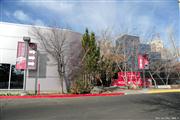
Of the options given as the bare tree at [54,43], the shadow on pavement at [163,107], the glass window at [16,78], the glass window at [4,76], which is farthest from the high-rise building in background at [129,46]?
the glass window at [4,76]

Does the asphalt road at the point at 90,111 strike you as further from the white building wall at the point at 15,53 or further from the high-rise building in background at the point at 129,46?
the high-rise building in background at the point at 129,46

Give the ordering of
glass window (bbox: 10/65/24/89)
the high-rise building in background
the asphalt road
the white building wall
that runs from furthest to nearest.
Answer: the high-rise building in background < the white building wall < glass window (bbox: 10/65/24/89) < the asphalt road

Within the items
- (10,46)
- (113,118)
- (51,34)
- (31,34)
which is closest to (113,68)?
(51,34)

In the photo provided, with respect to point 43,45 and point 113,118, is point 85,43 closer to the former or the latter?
point 43,45

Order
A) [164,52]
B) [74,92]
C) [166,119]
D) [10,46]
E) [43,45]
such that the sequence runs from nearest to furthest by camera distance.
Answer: [166,119] → [74,92] → [10,46] → [43,45] → [164,52]

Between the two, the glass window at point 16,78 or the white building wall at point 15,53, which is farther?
the white building wall at point 15,53

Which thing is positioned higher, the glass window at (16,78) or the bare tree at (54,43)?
the bare tree at (54,43)

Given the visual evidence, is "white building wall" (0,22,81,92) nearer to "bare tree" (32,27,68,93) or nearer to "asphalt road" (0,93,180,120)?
"bare tree" (32,27,68,93)

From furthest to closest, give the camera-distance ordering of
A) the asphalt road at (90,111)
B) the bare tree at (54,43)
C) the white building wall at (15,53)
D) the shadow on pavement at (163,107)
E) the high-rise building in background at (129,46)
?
the high-rise building in background at (129,46)
the bare tree at (54,43)
the white building wall at (15,53)
the shadow on pavement at (163,107)
the asphalt road at (90,111)

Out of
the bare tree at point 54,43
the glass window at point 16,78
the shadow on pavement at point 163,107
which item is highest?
the bare tree at point 54,43

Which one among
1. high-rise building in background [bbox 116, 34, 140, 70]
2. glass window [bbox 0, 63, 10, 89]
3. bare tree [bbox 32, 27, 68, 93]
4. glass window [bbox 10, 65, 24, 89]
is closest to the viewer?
glass window [bbox 0, 63, 10, 89]

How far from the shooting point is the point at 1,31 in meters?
17.8

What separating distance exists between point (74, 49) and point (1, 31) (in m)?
8.13

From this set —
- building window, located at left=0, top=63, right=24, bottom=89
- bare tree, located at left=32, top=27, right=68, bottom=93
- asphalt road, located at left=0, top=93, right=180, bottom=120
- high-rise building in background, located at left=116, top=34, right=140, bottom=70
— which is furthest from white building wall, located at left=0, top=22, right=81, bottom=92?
high-rise building in background, located at left=116, top=34, right=140, bottom=70
